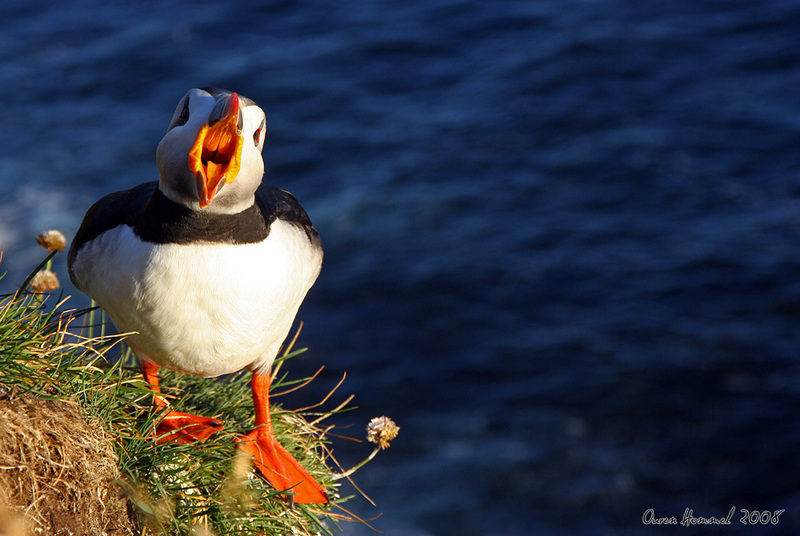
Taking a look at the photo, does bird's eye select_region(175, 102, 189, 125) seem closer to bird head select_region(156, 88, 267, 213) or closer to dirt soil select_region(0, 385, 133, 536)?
bird head select_region(156, 88, 267, 213)

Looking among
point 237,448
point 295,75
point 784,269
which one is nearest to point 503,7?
point 295,75

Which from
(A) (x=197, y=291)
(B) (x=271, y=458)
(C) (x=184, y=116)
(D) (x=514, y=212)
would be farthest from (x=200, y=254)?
(D) (x=514, y=212)

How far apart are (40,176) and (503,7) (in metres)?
8.96

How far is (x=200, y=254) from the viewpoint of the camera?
3244 mm

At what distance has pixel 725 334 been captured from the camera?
10.5 metres

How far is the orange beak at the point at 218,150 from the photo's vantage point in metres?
2.91

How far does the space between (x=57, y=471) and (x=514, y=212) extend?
390 inches

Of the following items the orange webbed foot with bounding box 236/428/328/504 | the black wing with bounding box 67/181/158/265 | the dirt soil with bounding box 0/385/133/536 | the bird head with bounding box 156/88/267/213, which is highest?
the bird head with bounding box 156/88/267/213

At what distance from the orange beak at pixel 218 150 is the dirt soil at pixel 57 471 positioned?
92cm

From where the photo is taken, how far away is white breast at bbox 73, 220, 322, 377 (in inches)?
128

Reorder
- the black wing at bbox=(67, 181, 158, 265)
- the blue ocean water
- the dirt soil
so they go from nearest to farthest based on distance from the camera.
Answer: the dirt soil, the black wing at bbox=(67, 181, 158, 265), the blue ocean water

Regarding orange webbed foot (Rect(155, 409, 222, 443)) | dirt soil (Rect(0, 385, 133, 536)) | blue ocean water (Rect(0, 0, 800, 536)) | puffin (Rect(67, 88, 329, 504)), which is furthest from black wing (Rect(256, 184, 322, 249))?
blue ocean water (Rect(0, 0, 800, 536))

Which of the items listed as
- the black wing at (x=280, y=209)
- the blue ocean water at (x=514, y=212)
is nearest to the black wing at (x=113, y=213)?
the black wing at (x=280, y=209)

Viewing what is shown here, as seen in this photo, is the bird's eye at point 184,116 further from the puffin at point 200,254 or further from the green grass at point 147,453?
the green grass at point 147,453
